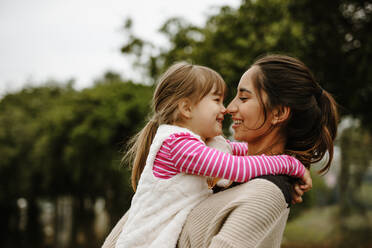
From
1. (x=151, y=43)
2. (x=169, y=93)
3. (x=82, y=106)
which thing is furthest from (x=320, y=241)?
(x=169, y=93)

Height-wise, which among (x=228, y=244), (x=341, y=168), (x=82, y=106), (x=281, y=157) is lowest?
(x=341, y=168)

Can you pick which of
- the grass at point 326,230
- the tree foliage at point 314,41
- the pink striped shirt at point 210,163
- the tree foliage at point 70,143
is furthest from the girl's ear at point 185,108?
the grass at point 326,230

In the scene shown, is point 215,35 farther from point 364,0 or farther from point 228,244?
point 228,244

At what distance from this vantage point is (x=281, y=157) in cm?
163

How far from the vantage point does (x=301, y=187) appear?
5.32ft

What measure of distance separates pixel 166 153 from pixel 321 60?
702 centimetres

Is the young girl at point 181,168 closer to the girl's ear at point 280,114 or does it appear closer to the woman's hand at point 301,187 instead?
the woman's hand at point 301,187

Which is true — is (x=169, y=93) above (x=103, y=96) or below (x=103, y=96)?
above

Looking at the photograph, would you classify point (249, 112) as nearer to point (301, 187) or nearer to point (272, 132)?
point (272, 132)

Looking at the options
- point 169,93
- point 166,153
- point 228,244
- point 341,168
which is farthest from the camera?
point 341,168

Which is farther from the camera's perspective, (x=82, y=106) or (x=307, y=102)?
(x=82, y=106)

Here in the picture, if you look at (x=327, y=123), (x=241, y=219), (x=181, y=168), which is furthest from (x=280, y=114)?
(x=241, y=219)

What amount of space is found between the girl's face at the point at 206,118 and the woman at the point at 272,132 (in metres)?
0.17

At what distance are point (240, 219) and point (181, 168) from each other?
463 mm
